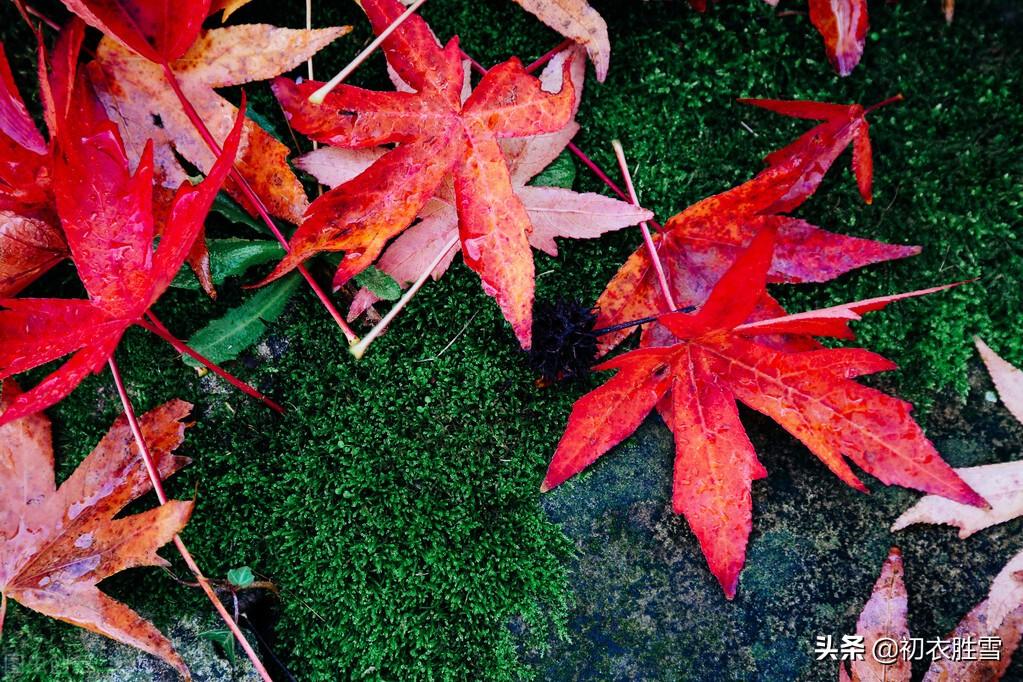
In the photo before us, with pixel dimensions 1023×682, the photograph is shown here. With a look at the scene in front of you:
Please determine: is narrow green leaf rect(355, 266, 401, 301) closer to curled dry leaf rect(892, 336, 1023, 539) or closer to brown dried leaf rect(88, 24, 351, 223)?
brown dried leaf rect(88, 24, 351, 223)

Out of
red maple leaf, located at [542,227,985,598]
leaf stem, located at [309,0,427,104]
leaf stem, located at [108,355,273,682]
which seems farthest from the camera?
leaf stem, located at [108,355,273,682]

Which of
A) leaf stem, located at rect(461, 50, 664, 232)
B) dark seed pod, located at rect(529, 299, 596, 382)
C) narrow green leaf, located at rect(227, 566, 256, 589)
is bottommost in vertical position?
narrow green leaf, located at rect(227, 566, 256, 589)

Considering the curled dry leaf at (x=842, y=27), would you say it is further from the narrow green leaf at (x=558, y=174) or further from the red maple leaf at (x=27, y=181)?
the red maple leaf at (x=27, y=181)

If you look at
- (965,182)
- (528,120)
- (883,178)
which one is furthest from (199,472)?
(965,182)

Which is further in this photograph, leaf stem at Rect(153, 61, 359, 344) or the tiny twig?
the tiny twig

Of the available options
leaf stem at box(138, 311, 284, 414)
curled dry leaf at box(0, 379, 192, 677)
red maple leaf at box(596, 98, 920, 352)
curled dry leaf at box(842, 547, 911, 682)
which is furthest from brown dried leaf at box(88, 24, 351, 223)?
curled dry leaf at box(842, 547, 911, 682)

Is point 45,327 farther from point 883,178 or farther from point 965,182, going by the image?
point 965,182

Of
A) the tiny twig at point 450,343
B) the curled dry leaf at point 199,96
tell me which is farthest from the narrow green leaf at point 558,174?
the curled dry leaf at point 199,96

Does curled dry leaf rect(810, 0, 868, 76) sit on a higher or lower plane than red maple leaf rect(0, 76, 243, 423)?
lower
